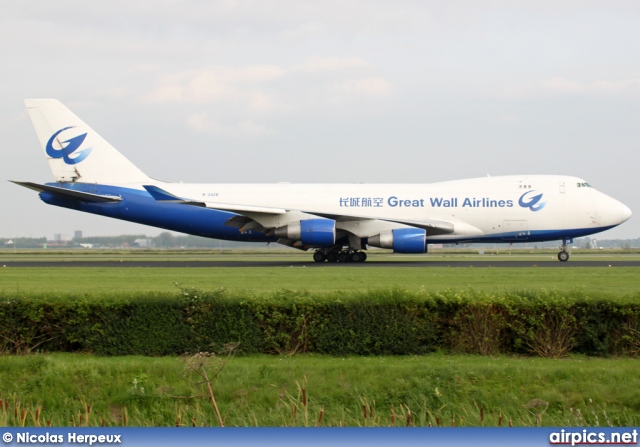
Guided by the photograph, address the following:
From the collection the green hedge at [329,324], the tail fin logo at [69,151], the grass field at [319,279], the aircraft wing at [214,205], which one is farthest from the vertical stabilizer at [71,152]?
the green hedge at [329,324]

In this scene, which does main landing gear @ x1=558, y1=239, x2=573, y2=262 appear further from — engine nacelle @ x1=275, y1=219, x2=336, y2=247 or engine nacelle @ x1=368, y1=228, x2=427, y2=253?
engine nacelle @ x1=275, y1=219, x2=336, y2=247

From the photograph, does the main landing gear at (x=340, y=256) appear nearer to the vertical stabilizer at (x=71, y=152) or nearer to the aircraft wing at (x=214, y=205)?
the aircraft wing at (x=214, y=205)

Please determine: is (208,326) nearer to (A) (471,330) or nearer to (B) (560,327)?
(A) (471,330)

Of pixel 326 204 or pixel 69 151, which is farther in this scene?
pixel 69 151

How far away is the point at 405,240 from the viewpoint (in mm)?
35000

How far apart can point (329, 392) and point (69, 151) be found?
1241 inches

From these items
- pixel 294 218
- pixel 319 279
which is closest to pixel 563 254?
pixel 294 218

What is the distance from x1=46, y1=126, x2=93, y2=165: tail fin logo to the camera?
39.7m

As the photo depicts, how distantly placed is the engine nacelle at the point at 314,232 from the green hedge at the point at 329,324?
20.9m

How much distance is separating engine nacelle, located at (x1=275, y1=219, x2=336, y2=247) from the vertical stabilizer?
9769mm

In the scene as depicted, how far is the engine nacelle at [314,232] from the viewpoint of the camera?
35000 millimetres

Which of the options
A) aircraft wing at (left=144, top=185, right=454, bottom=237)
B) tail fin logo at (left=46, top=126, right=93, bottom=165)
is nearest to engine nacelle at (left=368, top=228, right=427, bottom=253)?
aircraft wing at (left=144, top=185, right=454, bottom=237)

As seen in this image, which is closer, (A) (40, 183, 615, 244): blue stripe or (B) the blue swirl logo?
(B) the blue swirl logo

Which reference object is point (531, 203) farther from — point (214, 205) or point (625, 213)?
point (214, 205)
